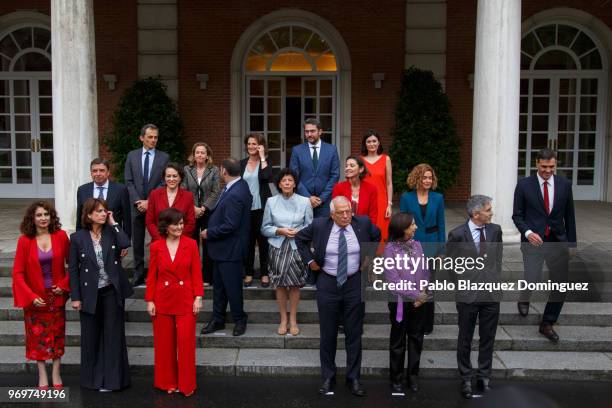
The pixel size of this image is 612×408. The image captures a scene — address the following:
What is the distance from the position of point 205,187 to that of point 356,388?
9.24 feet

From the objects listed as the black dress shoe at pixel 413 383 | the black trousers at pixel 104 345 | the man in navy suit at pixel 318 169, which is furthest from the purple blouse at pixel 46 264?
the black dress shoe at pixel 413 383

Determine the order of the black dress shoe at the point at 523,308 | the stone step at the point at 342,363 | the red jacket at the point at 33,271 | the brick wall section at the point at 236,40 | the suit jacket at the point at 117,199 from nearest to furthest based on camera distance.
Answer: the red jacket at the point at 33,271
the stone step at the point at 342,363
the suit jacket at the point at 117,199
the black dress shoe at the point at 523,308
the brick wall section at the point at 236,40

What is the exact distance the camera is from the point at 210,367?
6422 millimetres

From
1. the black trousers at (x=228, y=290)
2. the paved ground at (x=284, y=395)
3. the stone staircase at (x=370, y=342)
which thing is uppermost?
the black trousers at (x=228, y=290)

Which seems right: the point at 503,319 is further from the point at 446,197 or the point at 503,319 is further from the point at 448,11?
the point at 448,11

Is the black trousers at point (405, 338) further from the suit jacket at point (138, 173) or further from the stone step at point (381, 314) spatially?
the suit jacket at point (138, 173)

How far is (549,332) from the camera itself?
22.6ft

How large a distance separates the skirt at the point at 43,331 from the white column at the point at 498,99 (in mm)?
5679

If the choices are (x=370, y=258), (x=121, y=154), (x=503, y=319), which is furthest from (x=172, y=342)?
(x=121, y=154)

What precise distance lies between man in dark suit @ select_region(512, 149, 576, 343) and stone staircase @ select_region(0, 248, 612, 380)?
0.38m

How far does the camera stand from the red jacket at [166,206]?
22.8 ft

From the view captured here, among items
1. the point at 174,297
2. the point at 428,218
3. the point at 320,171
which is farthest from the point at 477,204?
the point at 174,297

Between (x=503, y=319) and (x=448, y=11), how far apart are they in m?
8.28

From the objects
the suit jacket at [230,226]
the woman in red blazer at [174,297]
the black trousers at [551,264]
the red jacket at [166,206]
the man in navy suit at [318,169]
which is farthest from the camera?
the man in navy suit at [318,169]
